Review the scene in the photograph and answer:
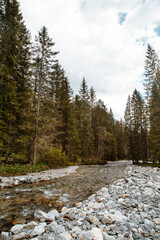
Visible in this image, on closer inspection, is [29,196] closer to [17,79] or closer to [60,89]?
[17,79]

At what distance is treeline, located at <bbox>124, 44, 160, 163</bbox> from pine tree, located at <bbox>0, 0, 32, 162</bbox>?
1488cm

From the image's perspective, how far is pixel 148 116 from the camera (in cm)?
2011

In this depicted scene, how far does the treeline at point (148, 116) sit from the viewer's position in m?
15.4

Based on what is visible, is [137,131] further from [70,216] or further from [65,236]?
[65,236]

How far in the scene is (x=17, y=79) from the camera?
13117 millimetres

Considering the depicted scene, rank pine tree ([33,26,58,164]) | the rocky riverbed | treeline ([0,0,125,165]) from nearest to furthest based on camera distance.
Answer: the rocky riverbed
treeline ([0,0,125,165])
pine tree ([33,26,58,164])

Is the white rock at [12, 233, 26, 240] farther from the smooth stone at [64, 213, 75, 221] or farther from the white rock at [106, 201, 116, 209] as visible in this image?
the white rock at [106, 201, 116, 209]

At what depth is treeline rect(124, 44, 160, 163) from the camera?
50.6 ft

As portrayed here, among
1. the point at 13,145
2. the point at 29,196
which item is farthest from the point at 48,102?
the point at 29,196

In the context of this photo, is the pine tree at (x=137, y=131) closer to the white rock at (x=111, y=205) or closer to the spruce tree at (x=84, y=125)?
the spruce tree at (x=84, y=125)

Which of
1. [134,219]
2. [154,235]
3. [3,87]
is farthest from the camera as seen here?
[3,87]

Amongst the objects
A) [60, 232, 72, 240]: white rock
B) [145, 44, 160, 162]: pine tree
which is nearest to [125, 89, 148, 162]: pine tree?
[145, 44, 160, 162]: pine tree

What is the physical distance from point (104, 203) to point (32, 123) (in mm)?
10956

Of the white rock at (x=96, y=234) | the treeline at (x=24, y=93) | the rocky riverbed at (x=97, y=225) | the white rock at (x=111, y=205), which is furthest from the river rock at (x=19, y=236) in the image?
the treeline at (x=24, y=93)
